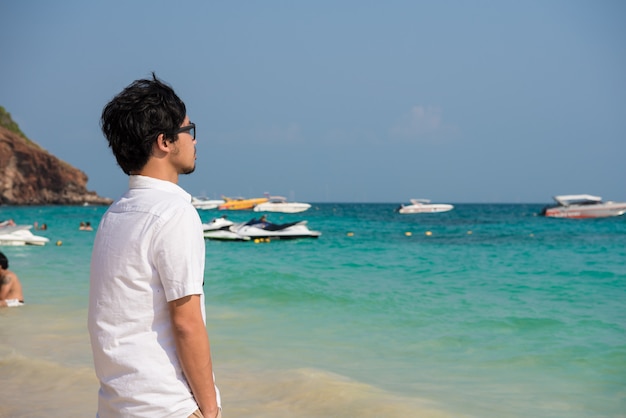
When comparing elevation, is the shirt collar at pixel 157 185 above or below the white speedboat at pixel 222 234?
above

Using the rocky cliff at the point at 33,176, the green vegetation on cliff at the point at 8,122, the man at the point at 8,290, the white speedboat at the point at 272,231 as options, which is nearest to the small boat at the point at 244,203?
the rocky cliff at the point at 33,176

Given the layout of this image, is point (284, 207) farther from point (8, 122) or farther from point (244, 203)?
point (8, 122)

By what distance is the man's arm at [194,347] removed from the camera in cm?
221

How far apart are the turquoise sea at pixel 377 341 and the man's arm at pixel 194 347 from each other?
13.5ft

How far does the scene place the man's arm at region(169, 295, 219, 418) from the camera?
2.21 meters

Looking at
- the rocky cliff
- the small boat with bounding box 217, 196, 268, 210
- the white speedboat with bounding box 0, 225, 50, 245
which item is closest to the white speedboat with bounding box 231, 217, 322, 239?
the white speedboat with bounding box 0, 225, 50, 245

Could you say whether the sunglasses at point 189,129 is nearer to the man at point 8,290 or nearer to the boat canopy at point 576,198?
the man at point 8,290

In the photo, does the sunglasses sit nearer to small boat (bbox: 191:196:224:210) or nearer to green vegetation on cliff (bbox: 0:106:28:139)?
small boat (bbox: 191:196:224:210)

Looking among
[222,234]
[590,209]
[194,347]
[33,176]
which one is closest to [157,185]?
[194,347]

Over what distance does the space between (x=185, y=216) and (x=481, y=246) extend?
1172 inches

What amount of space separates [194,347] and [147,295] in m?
0.22

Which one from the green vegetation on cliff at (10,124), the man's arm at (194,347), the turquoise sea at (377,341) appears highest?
the green vegetation on cliff at (10,124)

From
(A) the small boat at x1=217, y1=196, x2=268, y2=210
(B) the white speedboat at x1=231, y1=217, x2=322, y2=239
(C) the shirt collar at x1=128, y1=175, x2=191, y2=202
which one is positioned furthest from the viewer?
(A) the small boat at x1=217, y1=196, x2=268, y2=210

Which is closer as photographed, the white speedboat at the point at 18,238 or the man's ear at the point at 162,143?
the man's ear at the point at 162,143
